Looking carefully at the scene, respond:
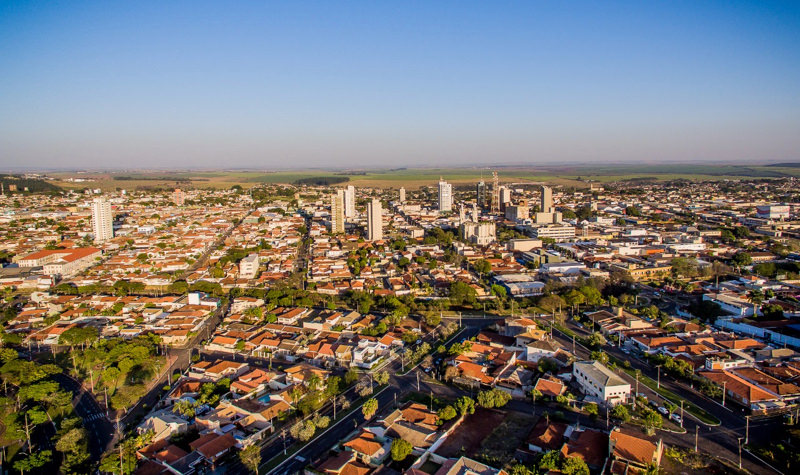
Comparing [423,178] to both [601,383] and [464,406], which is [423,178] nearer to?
[601,383]

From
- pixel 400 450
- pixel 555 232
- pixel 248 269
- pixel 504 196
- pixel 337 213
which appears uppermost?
pixel 504 196

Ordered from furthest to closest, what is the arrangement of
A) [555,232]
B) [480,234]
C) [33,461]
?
[555,232] → [480,234] → [33,461]

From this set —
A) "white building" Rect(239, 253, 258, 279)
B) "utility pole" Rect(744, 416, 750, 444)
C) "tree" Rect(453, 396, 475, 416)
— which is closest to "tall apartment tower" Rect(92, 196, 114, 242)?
"white building" Rect(239, 253, 258, 279)

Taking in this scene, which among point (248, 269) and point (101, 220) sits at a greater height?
point (101, 220)

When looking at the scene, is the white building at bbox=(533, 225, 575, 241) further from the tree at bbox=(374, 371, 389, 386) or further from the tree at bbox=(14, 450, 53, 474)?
the tree at bbox=(14, 450, 53, 474)

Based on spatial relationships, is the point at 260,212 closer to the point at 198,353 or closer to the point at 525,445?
the point at 198,353

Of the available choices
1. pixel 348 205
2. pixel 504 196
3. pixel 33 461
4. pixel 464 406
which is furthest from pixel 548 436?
pixel 504 196

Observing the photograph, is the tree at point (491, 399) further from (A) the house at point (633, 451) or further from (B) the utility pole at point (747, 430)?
(B) the utility pole at point (747, 430)

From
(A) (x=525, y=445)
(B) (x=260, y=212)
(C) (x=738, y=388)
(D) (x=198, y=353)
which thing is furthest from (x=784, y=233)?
(B) (x=260, y=212)
